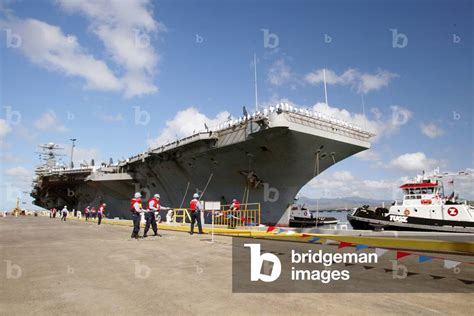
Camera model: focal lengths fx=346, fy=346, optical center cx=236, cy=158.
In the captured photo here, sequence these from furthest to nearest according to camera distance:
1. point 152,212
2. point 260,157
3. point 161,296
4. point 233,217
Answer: point 260,157
point 233,217
point 152,212
point 161,296

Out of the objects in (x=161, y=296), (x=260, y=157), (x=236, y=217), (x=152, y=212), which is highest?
(x=260, y=157)

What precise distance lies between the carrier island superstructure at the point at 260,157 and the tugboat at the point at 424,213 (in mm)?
4773

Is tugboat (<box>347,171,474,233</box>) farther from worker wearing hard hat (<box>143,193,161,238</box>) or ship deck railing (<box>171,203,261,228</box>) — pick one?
worker wearing hard hat (<box>143,193,161,238</box>)

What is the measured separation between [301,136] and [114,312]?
18.1 metres

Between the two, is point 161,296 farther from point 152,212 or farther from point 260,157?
point 260,157

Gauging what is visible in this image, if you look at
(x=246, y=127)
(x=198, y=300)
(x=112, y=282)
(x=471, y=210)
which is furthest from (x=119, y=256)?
(x=471, y=210)

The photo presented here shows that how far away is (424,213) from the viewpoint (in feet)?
77.4

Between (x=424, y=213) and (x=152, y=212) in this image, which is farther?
(x=424, y=213)

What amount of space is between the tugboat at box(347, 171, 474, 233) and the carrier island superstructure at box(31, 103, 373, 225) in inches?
188

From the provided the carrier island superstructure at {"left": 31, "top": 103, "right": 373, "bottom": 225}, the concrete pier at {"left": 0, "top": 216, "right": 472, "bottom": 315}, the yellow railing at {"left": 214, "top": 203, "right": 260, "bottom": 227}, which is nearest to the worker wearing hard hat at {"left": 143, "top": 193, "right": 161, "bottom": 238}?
the yellow railing at {"left": 214, "top": 203, "right": 260, "bottom": 227}

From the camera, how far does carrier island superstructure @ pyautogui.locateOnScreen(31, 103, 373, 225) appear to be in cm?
2100

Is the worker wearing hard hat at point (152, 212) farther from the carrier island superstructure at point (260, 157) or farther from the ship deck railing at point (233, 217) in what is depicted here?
the carrier island superstructure at point (260, 157)

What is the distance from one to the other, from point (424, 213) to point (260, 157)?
38.8ft

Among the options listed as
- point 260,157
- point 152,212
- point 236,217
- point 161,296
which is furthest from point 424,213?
point 161,296
